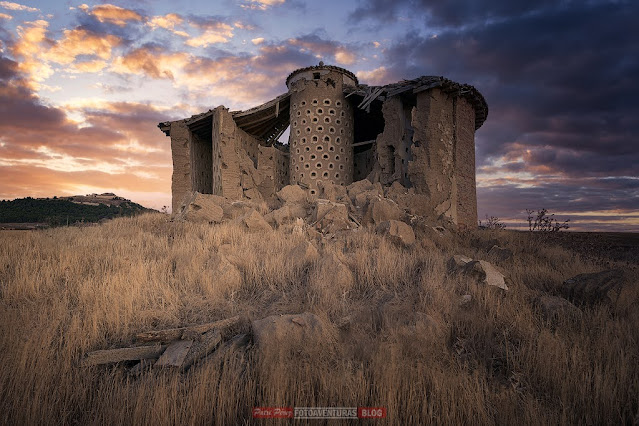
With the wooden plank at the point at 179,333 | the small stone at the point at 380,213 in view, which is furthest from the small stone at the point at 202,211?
the wooden plank at the point at 179,333

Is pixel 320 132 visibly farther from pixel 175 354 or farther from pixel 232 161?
pixel 175 354

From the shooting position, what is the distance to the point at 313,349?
2.78 metres

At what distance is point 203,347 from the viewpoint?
292 centimetres

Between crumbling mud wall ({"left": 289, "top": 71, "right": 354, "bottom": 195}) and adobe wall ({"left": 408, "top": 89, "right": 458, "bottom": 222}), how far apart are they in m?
4.65

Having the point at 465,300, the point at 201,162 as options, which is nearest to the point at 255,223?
the point at 465,300

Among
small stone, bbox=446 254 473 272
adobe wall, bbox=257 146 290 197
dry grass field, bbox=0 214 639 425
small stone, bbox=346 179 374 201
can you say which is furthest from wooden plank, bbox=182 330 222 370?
adobe wall, bbox=257 146 290 197

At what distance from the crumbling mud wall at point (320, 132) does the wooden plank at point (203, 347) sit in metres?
12.3

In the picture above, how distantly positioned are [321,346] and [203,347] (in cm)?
109

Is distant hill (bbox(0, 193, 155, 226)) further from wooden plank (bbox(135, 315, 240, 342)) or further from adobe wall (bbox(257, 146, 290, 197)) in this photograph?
wooden plank (bbox(135, 315, 240, 342))

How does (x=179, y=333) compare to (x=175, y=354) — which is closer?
(x=175, y=354)

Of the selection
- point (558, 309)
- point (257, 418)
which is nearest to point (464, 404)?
point (257, 418)

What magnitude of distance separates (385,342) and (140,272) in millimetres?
3935

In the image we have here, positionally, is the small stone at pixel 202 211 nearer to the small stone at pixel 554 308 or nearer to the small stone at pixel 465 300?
the small stone at pixel 465 300

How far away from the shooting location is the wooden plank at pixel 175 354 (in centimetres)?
269
